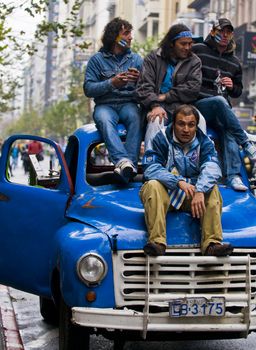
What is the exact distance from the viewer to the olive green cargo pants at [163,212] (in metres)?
6.44

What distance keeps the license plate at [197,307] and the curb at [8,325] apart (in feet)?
6.53

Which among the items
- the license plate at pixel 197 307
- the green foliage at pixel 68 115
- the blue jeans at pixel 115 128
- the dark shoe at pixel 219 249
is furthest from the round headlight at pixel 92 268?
the green foliage at pixel 68 115

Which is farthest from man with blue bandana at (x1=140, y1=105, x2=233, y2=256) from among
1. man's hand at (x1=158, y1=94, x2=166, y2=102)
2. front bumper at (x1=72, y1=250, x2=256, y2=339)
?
man's hand at (x1=158, y1=94, x2=166, y2=102)

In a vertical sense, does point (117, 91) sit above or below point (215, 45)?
below

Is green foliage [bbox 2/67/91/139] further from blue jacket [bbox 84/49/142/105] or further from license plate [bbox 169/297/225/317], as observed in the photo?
license plate [bbox 169/297/225/317]

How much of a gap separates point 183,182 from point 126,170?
73 cm

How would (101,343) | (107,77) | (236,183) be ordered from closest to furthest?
(236,183) < (101,343) < (107,77)

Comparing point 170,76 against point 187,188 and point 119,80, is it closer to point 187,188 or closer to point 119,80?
point 119,80

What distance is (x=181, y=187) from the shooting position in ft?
22.2

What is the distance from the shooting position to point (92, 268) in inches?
249

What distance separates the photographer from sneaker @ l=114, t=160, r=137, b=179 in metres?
7.38

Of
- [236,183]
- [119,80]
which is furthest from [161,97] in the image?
[236,183]

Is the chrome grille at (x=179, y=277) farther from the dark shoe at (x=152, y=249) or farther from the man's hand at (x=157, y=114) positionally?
the man's hand at (x=157, y=114)

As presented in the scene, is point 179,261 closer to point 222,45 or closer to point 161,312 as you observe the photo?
point 161,312
